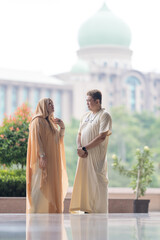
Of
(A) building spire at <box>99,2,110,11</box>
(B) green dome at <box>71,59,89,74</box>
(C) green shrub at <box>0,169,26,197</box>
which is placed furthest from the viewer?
(A) building spire at <box>99,2,110,11</box>

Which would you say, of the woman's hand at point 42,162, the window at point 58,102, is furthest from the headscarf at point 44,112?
the window at point 58,102

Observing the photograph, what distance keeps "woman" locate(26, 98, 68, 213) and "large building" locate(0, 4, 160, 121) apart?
46.3m

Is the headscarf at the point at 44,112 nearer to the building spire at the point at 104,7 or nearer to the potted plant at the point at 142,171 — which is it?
the potted plant at the point at 142,171

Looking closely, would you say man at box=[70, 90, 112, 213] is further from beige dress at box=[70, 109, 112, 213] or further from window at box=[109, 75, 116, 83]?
window at box=[109, 75, 116, 83]

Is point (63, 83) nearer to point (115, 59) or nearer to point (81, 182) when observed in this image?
point (115, 59)

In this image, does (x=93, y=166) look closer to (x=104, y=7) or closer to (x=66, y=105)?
(x=66, y=105)

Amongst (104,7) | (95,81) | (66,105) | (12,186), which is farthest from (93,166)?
(104,7)

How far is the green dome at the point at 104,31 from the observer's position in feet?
169

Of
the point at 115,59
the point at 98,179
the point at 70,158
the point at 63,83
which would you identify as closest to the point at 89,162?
the point at 98,179

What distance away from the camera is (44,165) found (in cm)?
451

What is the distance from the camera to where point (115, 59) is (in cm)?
6406

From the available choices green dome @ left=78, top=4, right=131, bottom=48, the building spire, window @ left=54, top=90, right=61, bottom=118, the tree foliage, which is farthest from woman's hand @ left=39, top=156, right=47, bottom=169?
the building spire

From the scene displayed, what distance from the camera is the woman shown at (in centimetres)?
455

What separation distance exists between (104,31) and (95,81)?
5031 mm
